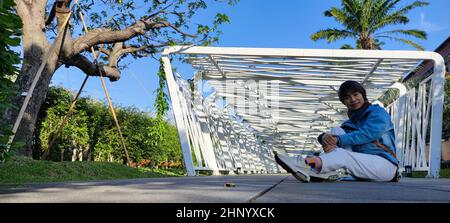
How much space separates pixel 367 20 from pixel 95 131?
15699 mm

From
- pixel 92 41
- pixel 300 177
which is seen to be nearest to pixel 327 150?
pixel 300 177

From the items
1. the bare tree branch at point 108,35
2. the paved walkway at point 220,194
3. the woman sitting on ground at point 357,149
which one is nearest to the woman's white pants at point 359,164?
the woman sitting on ground at point 357,149

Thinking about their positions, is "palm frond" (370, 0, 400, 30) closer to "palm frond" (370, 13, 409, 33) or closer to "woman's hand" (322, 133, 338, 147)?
"palm frond" (370, 13, 409, 33)

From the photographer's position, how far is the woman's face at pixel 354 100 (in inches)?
181

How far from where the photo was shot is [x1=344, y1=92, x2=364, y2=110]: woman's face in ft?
15.1

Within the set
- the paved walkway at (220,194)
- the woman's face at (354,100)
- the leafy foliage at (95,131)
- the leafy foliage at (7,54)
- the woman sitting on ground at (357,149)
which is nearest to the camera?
the paved walkway at (220,194)

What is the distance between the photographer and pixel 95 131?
1568 cm

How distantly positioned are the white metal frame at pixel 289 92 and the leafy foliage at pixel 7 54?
8127 mm

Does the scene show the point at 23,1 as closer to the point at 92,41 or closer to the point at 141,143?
the point at 92,41

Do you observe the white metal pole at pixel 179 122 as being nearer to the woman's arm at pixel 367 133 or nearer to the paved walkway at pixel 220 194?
the woman's arm at pixel 367 133

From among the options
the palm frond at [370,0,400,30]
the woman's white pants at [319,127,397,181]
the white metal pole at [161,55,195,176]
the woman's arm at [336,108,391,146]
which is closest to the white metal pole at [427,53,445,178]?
the white metal pole at [161,55,195,176]

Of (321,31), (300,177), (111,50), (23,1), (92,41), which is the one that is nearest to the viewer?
(300,177)
